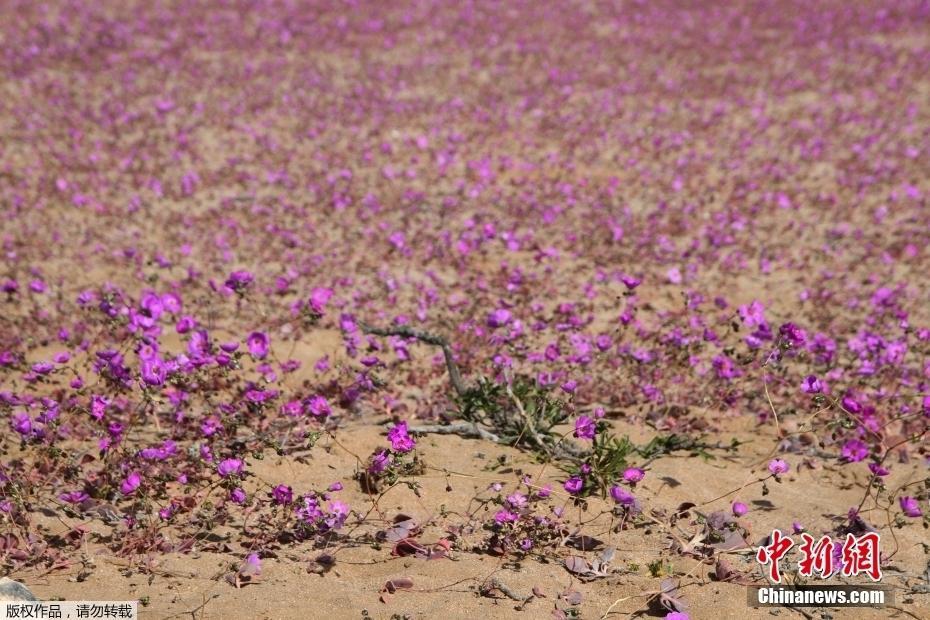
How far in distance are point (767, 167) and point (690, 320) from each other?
499 centimetres

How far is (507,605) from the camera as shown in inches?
136

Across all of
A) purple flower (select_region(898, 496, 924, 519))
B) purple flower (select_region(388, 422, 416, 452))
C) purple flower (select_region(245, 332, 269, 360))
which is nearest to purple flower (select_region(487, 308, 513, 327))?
purple flower (select_region(245, 332, 269, 360))

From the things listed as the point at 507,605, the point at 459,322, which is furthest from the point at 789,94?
the point at 507,605

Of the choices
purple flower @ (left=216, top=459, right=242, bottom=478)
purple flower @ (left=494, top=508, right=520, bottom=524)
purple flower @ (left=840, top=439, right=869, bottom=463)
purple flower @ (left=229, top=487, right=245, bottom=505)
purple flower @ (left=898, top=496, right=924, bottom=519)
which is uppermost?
purple flower @ (left=216, top=459, right=242, bottom=478)

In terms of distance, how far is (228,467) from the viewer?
13.1ft

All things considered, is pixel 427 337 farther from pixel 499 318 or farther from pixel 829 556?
pixel 829 556

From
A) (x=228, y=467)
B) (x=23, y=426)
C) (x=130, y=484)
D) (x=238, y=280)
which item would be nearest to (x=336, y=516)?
(x=228, y=467)

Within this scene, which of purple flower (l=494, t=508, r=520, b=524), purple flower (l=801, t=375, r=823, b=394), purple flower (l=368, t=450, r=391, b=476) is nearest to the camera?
A: purple flower (l=494, t=508, r=520, b=524)

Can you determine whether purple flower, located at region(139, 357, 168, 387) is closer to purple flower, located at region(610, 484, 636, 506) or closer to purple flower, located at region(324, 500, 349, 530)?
purple flower, located at region(324, 500, 349, 530)
